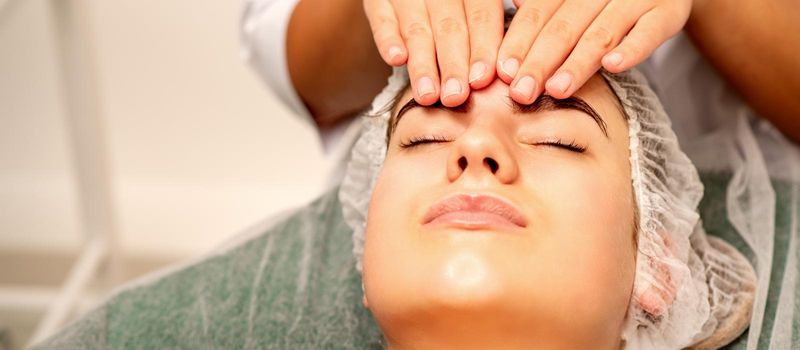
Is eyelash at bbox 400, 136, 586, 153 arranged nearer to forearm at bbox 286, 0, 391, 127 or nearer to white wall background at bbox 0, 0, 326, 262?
forearm at bbox 286, 0, 391, 127

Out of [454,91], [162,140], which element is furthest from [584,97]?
[162,140]

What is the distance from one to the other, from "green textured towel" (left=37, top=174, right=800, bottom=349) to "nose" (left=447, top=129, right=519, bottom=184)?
0.33 metres

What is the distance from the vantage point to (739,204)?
3.94 ft

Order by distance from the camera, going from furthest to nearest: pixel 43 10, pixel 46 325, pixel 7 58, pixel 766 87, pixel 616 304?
pixel 43 10, pixel 7 58, pixel 46 325, pixel 766 87, pixel 616 304

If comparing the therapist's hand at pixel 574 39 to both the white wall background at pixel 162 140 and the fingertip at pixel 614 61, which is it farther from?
the white wall background at pixel 162 140

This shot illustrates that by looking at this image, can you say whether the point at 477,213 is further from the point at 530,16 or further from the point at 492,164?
the point at 530,16

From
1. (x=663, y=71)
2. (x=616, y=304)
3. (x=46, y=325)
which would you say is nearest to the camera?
(x=616, y=304)

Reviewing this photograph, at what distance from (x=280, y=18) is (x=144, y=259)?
137 centimetres

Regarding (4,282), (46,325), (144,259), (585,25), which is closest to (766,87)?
(585,25)

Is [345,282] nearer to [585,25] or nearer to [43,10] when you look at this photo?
[585,25]

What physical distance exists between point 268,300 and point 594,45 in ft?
1.78

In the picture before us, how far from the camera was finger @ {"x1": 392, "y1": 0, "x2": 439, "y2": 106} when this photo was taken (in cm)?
92

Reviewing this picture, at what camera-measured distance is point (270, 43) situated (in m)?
1.31

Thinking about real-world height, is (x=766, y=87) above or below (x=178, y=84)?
above
